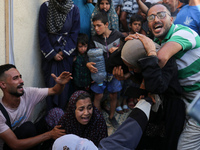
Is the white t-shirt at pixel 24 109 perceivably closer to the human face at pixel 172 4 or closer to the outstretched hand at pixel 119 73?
the outstretched hand at pixel 119 73

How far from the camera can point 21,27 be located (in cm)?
320

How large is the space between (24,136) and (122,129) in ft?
4.76

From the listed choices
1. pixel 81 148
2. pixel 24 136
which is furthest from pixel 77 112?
pixel 81 148

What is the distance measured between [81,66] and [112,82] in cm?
65

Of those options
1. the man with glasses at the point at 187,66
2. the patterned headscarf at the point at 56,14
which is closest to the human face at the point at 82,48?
the patterned headscarf at the point at 56,14

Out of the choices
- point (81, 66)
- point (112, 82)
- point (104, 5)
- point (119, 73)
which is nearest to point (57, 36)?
point (81, 66)

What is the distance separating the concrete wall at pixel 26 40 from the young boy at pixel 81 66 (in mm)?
671

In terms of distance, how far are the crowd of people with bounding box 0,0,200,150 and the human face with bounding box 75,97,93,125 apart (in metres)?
0.01

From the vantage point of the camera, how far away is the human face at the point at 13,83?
2527mm

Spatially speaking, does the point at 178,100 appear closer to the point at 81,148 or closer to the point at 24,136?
the point at 81,148

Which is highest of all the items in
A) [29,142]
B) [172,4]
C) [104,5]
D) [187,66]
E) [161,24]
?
[172,4]

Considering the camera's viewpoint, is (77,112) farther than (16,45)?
Answer: No

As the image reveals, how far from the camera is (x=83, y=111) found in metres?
2.47

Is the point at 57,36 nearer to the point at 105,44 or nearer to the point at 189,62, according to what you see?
the point at 105,44
